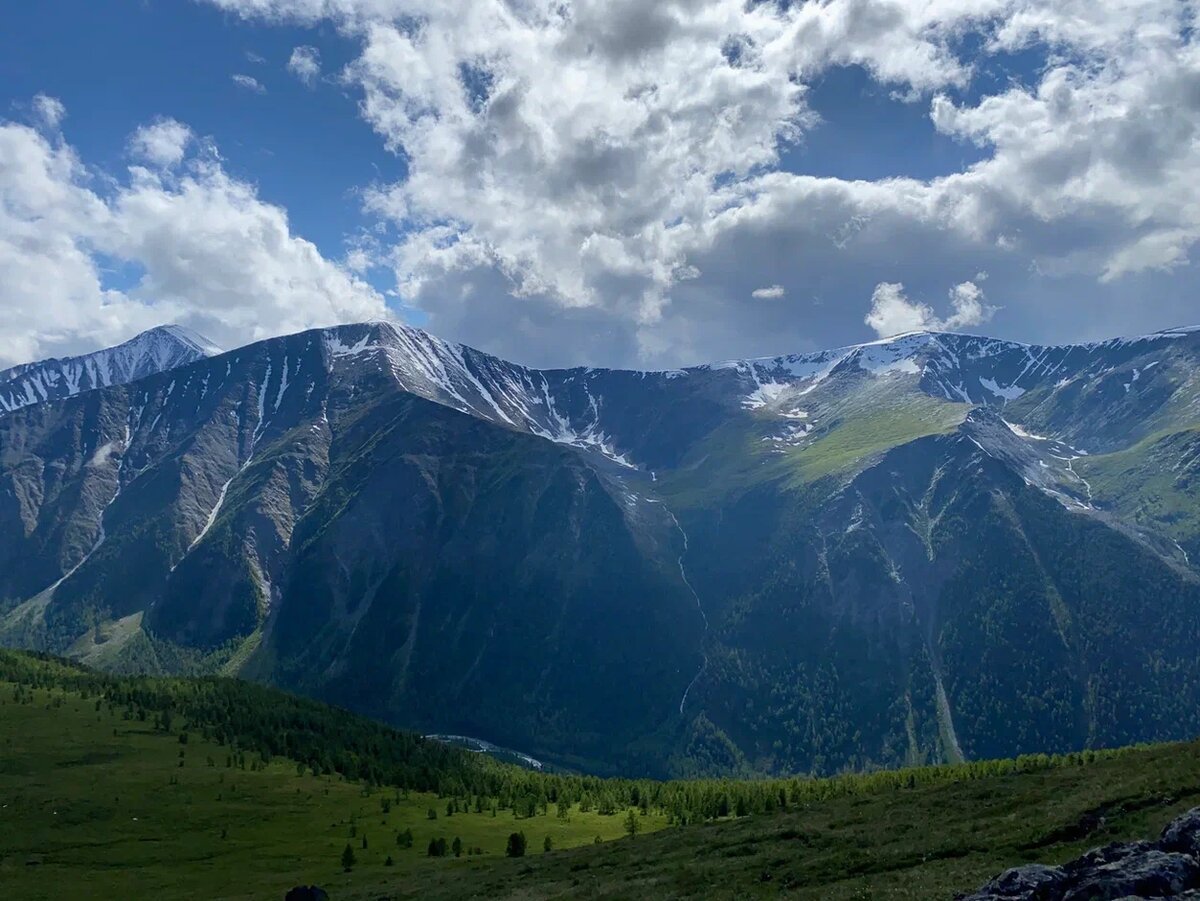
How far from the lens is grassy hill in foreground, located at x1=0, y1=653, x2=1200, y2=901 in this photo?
62.0 metres

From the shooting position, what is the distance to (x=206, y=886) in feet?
344

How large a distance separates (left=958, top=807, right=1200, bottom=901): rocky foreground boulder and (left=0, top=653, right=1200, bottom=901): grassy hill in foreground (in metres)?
9.06

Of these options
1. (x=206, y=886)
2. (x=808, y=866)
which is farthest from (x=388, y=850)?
(x=808, y=866)

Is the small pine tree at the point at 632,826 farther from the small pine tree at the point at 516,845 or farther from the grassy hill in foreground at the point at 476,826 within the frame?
the small pine tree at the point at 516,845

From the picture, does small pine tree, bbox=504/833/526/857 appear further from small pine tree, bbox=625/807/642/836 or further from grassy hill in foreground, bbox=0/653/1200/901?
small pine tree, bbox=625/807/642/836

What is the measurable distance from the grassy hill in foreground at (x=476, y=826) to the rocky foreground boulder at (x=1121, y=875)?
29.7 feet

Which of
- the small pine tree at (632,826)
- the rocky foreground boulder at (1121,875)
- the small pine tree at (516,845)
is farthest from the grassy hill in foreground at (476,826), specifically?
the rocky foreground boulder at (1121,875)

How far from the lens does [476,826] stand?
142 metres

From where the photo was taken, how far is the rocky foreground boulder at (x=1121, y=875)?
36062 mm

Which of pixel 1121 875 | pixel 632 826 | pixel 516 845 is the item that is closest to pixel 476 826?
pixel 632 826

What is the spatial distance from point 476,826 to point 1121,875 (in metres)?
122

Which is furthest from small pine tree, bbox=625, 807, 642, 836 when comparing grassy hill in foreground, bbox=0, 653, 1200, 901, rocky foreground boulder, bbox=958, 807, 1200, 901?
rocky foreground boulder, bbox=958, 807, 1200, 901

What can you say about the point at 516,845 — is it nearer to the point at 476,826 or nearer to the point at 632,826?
the point at 632,826

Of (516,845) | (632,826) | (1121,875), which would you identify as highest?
(1121,875)
